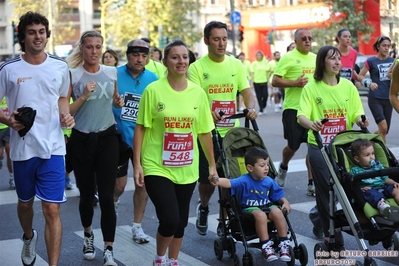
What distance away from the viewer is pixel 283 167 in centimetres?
1049

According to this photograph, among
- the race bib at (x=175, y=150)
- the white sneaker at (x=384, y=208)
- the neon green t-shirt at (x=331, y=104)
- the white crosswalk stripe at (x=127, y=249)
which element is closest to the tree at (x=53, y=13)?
the white crosswalk stripe at (x=127, y=249)

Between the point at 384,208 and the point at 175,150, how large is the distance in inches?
62.8

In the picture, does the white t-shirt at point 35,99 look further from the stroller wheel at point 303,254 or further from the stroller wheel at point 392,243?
the stroller wheel at point 392,243

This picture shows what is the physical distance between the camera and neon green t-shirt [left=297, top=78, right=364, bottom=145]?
7191 millimetres

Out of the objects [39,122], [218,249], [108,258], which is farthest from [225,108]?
[39,122]

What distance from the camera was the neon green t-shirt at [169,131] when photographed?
6082 millimetres

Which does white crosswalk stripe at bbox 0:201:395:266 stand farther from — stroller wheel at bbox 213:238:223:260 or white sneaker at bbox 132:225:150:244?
stroller wheel at bbox 213:238:223:260

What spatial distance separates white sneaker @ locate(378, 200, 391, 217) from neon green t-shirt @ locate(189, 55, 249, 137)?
7.32 ft

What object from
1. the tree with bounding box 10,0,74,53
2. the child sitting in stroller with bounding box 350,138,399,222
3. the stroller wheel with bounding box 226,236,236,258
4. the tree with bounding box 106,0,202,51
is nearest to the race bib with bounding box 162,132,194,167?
the stroller wheel with bounding box 226,236,236,258

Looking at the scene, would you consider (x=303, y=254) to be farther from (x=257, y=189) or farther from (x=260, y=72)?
(x=260, y=72)

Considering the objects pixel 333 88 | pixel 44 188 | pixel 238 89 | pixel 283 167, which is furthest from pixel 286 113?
pixel 44 188

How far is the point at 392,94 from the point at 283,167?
4.01 metres

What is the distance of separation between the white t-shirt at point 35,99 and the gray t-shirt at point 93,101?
82 cm

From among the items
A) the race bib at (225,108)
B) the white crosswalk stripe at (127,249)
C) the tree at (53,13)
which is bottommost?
the white crosswalk stripe at (127,249)
